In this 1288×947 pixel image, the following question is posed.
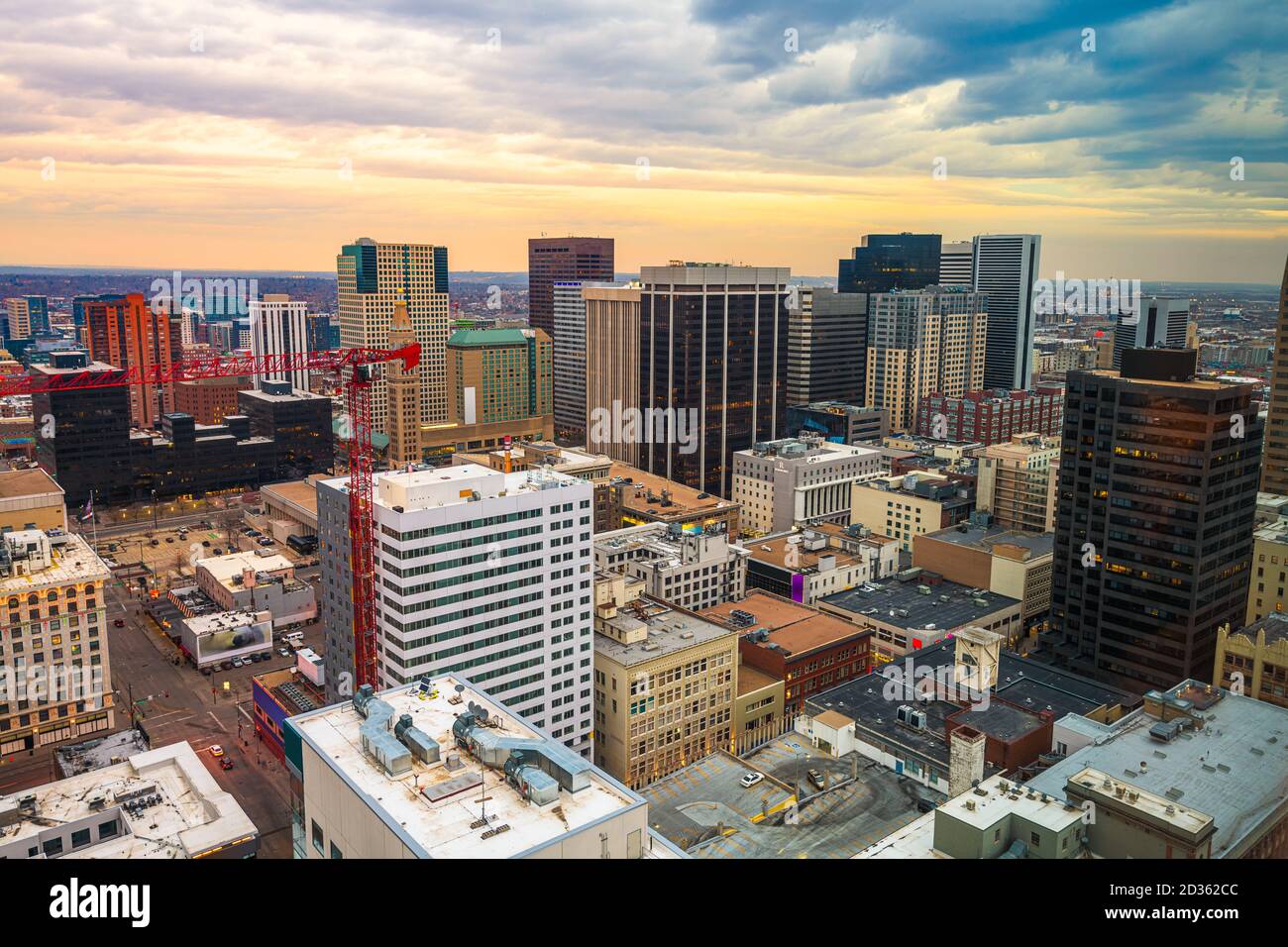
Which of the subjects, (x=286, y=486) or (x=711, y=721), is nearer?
(x=711, y=721)

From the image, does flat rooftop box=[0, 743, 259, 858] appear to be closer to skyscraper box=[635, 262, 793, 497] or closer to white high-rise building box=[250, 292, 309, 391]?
skyscraper box=[635, 262, 793, 497]

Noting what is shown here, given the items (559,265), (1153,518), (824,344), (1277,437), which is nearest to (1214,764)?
(1153,518)

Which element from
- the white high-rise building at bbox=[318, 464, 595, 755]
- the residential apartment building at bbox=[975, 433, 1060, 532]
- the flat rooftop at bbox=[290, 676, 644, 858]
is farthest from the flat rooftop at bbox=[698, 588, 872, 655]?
the flat rooftop at bbox=[290, 676, 644, 858]

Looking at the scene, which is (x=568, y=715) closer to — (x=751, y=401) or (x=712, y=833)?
(x=712, y=833)

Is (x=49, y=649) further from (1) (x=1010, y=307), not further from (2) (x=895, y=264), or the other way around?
(2) (x=895, y=264)

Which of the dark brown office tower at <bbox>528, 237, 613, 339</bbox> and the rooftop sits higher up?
the dark brown office tower at <bbox>528, 237, 613, 339</bbox>
